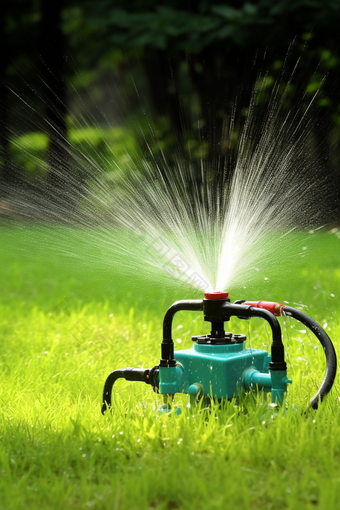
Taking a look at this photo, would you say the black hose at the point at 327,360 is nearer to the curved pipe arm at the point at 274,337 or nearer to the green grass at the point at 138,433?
the green grass at the point at 138,433

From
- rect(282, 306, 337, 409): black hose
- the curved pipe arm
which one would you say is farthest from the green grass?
the curved pipe arm

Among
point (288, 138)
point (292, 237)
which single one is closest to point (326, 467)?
point (292, 237)

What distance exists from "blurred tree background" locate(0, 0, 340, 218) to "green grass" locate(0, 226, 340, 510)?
3.67m

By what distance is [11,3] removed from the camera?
13.4 m

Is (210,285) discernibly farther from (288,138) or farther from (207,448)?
(288,138)

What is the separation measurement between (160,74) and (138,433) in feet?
39.3

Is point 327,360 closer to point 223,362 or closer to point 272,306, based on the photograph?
point 272,306

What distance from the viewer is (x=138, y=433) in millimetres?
2545

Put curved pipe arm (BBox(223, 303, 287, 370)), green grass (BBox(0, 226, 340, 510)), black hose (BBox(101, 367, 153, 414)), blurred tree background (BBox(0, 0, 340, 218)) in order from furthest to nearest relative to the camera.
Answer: blurred tree background (BBox(0, 0, 340, 218)) → black hose (BBox(101, 367, 153, 414)) → curved pipe arm (BBox(223, 303, 287, 370)) → green grass (BBox(0, 226, 340, 510))

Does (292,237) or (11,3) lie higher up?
(11,3)

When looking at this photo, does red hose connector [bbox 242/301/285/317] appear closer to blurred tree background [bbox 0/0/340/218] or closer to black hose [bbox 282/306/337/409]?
black hose [bbox 282/306/337/409]

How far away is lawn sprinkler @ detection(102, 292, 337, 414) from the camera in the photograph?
2633 mm

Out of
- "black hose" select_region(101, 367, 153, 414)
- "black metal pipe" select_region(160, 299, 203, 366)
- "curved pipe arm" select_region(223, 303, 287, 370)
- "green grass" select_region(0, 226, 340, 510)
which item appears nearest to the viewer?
"green grass" select_region(0, 226, 340, 510)

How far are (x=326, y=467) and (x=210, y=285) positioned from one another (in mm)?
1115
